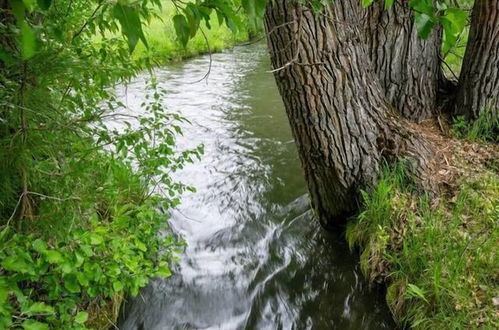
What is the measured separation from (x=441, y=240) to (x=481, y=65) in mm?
1786

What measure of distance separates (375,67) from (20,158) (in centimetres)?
291

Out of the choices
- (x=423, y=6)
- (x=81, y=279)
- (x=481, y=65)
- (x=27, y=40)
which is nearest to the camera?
(x=27, y=40)

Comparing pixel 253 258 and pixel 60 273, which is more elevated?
pixel 60 273

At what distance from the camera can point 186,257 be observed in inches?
132

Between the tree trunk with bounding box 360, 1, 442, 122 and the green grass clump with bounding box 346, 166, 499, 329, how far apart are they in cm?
89

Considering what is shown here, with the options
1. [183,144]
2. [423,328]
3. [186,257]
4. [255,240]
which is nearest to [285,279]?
[255,240]

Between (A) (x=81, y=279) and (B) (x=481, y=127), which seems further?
Answer: (B) (x=481, y=127)

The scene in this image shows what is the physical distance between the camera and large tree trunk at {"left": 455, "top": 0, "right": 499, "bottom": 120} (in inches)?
122

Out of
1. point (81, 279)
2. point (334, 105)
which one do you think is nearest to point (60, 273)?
point (81, 279)

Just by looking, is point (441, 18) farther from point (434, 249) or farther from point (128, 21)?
point (434, 249)

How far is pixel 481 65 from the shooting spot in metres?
3.25

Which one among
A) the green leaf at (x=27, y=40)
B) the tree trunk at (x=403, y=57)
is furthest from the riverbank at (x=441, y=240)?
the green leaf at (x=27, y=40)

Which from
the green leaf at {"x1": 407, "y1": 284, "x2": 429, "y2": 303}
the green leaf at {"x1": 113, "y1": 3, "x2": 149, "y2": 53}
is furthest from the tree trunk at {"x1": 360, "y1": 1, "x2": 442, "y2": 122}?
the green leaf at {"x1": 113, "y1": 3, "x2": 149, "y2": 53}

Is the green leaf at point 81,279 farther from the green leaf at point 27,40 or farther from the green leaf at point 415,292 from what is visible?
the green leaf at point 415,292
